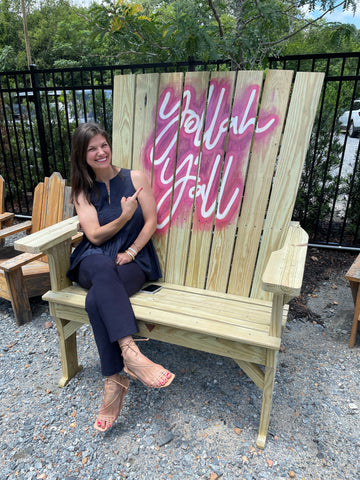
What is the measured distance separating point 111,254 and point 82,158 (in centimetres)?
61

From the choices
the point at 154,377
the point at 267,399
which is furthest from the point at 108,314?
the point at 267,399

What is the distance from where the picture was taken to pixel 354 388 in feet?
6.63

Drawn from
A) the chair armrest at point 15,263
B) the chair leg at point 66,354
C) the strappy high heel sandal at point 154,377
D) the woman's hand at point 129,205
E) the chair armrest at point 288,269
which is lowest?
the chair leg at point 66,354

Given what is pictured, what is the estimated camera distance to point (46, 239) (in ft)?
5.97

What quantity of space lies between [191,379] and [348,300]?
162 centimetres

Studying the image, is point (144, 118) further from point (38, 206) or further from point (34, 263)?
point (34, 263)

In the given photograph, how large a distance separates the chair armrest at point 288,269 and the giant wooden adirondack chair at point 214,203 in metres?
0.01

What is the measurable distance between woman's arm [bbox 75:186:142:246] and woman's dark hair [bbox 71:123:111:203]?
6 cm

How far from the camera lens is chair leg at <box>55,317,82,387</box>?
6.56 ft

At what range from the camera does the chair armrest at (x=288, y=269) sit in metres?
1.35

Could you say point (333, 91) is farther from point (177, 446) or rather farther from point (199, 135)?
point (177, 446)

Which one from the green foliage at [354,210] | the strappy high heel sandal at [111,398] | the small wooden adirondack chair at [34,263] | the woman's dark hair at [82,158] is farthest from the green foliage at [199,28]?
the strappy high heel sandal at [111,398]

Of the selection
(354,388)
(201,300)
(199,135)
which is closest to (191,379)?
(201,300)

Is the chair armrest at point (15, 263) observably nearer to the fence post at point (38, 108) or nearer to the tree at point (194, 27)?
the tree at point (194, 27)
